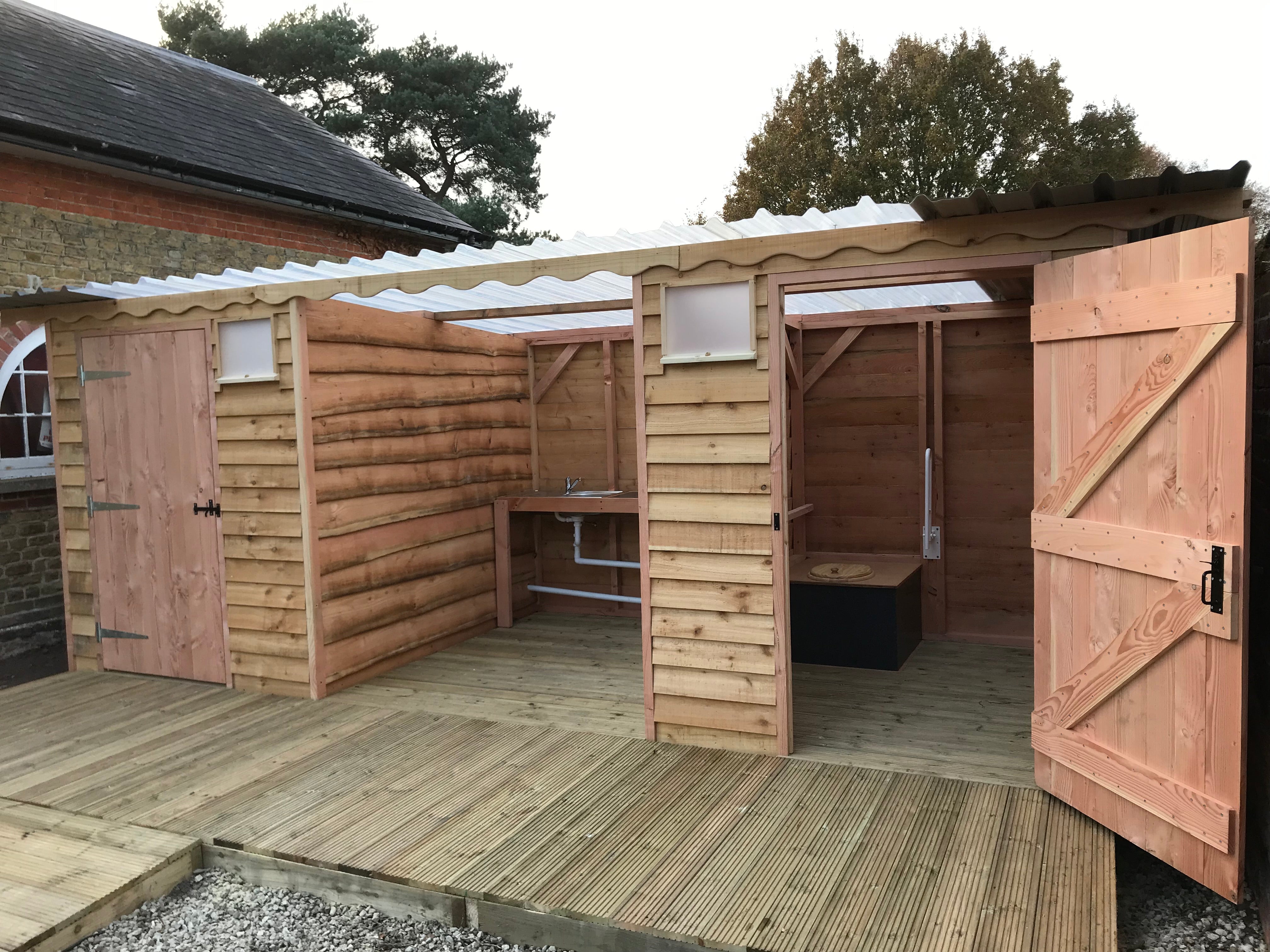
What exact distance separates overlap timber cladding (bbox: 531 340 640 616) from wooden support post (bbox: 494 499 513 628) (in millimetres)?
332

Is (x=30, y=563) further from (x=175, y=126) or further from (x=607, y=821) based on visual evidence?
(x=607, y=821)

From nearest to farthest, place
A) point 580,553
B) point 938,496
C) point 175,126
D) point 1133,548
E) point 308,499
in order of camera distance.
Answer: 1. point 1133,548
2. point 308,499
3. point 938,496
4. point 580,553
5. point 175,126

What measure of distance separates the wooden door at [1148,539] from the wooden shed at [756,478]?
1cm

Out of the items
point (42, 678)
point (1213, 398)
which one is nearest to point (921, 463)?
point (1213, 398)

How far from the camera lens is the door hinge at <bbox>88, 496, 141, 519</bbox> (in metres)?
5.68

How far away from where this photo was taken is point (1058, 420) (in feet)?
11.3

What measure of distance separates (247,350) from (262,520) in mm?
946

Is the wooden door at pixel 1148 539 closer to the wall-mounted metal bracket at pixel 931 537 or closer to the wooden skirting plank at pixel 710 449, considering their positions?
the wooden skirting plank at pixel 710 449

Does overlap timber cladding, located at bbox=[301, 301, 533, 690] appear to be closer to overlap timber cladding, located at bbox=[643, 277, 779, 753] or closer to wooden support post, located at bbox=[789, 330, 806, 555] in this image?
overlap timber cladding, located at bbox=[643, 277, 779, 753]

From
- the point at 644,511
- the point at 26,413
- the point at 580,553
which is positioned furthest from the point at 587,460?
the point at 26,413

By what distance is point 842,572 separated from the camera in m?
5.66

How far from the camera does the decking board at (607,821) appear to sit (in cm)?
284

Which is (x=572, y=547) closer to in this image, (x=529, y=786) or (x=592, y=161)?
(x=529, y=786)

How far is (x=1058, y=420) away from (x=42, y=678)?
5982mm
